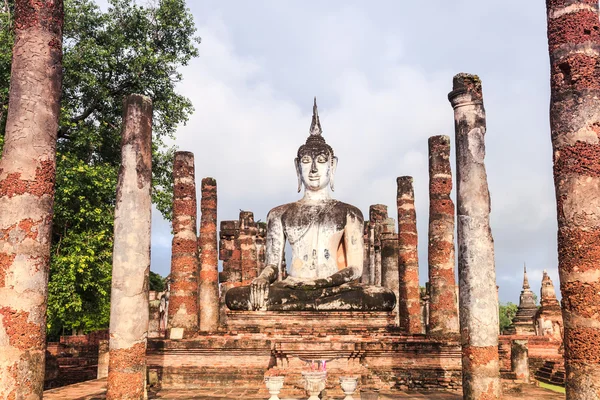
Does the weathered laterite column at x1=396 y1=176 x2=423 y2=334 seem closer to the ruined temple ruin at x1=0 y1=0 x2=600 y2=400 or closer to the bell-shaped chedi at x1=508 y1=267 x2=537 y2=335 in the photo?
the ruined temple ruin at x1=0 y1=0 x2=600 y2=400

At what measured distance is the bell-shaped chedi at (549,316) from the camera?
82.6 ft

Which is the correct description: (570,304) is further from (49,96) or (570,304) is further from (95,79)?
(95,79)

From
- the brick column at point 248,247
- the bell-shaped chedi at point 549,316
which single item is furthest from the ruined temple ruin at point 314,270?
the bell-shaped chedi at point 549,316

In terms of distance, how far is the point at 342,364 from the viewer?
9.84 meters

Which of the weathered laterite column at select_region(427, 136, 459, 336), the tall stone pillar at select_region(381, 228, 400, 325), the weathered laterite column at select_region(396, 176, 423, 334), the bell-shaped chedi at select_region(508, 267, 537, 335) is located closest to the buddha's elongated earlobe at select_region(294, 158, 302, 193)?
the weathered laterite column at select_region(427, 136, 459, 336)

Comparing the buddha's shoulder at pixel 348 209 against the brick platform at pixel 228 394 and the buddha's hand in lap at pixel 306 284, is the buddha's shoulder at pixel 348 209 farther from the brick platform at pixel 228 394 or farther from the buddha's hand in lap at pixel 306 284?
the brick platform at pixel 228 394

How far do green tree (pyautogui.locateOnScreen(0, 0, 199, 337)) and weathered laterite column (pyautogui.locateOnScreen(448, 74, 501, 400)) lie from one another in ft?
31.9

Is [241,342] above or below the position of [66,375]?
above

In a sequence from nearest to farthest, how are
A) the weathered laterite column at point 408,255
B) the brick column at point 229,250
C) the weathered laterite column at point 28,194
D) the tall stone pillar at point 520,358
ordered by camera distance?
the weathered laterite column at point 28,194, the tall stone pillar at point 520,358, the weathered laterite column at point 408,255, the brick column at point 229,250

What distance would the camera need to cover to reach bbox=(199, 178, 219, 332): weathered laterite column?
15.2 m

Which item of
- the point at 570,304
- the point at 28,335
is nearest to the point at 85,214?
the point at 28,335

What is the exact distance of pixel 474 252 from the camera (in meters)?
8.81

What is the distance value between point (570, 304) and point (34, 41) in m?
6.41

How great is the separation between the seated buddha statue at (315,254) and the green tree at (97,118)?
16.4 ft
